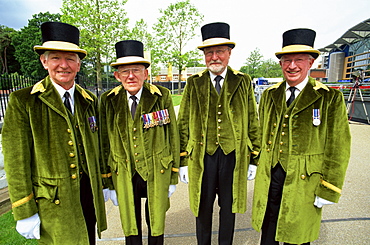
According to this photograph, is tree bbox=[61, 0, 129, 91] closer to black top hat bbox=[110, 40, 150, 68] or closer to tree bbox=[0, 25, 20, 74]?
black top hat bbox=[110, 40, 150, 68]

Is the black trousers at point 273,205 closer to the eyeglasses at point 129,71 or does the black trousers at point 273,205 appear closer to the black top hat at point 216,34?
the black top hat at point 216,34

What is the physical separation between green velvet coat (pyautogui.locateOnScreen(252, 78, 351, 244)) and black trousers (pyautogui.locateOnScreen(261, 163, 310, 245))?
8cm

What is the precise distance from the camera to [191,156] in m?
2.36

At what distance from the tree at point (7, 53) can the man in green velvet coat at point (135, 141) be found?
47894 mm

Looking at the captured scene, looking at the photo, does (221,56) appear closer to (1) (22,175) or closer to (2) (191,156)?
(2) (191,156)

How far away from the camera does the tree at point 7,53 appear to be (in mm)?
39125

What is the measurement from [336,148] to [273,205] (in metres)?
0.77

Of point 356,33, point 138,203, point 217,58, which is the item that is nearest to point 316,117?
point 217,58

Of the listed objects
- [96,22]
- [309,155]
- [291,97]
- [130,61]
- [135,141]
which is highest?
[96,22]

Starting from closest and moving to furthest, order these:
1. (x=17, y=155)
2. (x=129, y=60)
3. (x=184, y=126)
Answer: (x=17, y=155)
(x=129, y=60)
(x=184, y=126)

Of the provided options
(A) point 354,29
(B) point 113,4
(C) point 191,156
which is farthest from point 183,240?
(A) point 354,29

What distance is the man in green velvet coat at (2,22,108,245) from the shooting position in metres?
1.61

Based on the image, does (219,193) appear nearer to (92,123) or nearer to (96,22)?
(92,123)

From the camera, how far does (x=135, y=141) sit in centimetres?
211
